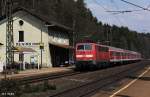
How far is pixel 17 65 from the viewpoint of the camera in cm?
5706

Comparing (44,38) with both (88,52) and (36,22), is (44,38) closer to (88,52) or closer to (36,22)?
(36,22)

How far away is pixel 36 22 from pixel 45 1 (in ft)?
185

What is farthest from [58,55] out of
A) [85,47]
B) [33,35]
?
[85,47]

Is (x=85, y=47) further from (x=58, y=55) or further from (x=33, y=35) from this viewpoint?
(x=58, y=55)

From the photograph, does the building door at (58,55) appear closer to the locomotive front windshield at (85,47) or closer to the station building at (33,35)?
the station building at (33,35)

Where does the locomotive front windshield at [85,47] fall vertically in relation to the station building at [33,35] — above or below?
below

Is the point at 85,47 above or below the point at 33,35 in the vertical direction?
below

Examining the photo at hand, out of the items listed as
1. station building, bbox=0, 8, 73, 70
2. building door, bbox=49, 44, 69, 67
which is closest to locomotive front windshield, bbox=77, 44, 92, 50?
station building, bbox=0, 8, 73, 70

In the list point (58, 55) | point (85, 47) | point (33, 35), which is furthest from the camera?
point (58, 55)

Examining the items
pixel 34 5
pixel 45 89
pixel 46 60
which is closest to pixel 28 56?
pixel 46 60

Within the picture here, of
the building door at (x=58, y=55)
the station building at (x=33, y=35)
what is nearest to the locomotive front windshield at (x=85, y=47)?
the station building at (x=33, y=35)

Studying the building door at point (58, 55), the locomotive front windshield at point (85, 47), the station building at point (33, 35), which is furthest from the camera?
the building door at point (58, 55)

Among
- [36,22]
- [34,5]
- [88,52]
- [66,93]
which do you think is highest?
[34,5]

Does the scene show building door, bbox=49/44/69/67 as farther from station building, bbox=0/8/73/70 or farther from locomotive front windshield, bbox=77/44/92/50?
locomotive front windshield, bbox=77/44/92/50
